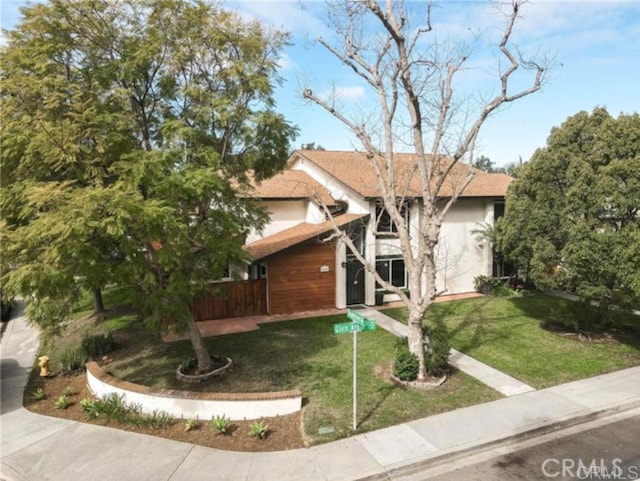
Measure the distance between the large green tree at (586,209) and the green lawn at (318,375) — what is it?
15.6 ft

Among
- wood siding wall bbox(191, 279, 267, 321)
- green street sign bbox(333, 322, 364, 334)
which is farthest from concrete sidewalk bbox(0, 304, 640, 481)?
wood siding wall bbox(191, 279, 267, 321)

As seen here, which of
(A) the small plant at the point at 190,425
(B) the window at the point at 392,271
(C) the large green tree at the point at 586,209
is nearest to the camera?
(A) the small plant at the point at 190,425

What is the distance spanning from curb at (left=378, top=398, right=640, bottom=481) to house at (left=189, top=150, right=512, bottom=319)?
27.0ft

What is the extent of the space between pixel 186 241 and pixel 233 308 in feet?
26.5

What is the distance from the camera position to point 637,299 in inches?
439

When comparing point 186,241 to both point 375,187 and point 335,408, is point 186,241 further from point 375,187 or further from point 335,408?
point 375,187

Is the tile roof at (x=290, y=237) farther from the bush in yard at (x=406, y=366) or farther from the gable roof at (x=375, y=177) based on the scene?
the bush in yard at (x=406, y=366)

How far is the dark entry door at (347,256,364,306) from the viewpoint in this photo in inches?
690

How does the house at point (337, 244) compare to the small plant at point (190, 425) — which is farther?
the house at point (337, 244)

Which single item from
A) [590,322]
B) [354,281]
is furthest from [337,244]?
[590,322]

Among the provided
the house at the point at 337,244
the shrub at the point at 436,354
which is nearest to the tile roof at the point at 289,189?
the house at the point at 337,244

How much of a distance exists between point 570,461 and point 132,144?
1049 cm

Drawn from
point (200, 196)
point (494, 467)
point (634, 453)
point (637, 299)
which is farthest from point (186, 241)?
point (637, 299)

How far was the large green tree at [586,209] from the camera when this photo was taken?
1102cm
